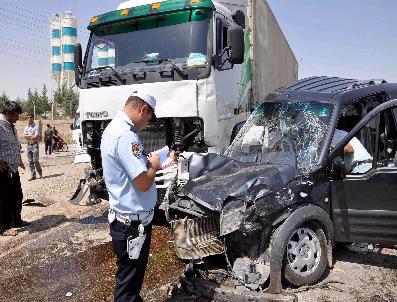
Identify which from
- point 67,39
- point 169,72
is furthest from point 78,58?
point 67,39

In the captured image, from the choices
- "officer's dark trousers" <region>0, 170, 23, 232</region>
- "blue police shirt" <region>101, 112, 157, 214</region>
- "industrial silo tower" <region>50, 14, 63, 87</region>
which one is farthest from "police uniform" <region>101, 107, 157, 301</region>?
"industrial silo tower" <region>50, 14, 63, 87</region>

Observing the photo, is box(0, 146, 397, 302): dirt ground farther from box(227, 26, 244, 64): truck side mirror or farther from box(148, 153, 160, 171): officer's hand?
box(227, 26, 244, 64): truck side mirror

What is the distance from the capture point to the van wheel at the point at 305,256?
3.67 m

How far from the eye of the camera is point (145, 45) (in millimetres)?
6273

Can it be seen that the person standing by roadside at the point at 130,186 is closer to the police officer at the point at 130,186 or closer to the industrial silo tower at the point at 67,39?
the police officer at the point at 130,186

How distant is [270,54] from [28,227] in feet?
22.3

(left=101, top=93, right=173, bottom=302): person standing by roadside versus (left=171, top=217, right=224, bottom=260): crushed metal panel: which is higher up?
(left=101, top=93, right=173, bottom=302): person standing by roadside

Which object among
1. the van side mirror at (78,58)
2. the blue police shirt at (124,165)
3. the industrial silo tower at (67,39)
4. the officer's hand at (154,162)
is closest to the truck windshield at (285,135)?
the officer's hand at (154,162)

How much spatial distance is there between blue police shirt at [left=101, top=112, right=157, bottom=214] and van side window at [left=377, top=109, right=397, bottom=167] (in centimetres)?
267

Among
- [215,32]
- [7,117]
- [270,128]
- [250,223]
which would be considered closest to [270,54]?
[215,32]

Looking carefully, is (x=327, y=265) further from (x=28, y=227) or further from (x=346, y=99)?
(x=28, y=227)

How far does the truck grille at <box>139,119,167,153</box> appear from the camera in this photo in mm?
5965

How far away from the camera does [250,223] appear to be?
136 inches

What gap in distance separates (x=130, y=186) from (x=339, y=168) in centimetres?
211
